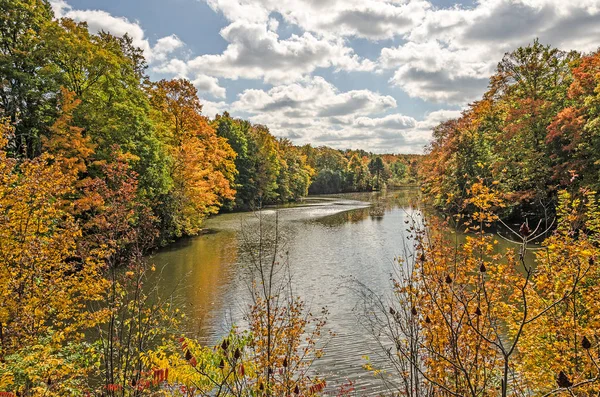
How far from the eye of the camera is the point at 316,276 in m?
15.0

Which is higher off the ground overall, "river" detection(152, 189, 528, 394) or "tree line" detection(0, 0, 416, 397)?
"tree line" detection(0, 0, 416, 397)

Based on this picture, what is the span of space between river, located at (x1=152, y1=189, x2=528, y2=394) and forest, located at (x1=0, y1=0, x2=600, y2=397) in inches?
19.5

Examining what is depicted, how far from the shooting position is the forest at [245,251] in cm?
426

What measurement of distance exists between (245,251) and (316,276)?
575cm

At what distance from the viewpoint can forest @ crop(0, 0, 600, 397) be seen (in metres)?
4.26

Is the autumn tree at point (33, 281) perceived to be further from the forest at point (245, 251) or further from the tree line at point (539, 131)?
the tree line at point (539, 131)

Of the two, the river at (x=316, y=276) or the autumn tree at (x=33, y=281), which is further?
the river at (x=316, y=276)

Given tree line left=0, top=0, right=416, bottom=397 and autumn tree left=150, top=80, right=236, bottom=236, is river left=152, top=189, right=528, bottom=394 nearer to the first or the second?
tree line left=0, top=0, right=416, bottom=397

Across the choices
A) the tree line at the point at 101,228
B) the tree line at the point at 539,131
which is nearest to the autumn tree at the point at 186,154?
the tree line at the point at 101,228

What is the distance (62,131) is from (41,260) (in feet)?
33.3

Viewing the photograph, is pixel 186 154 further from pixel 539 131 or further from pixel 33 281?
pixel 539 131

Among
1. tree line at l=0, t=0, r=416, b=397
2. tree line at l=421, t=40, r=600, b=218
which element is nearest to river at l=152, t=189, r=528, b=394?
tree line at l=0, t=0, r=416, b=397

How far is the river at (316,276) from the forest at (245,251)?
0.50 m

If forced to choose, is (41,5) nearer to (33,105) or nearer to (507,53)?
(33,105)
